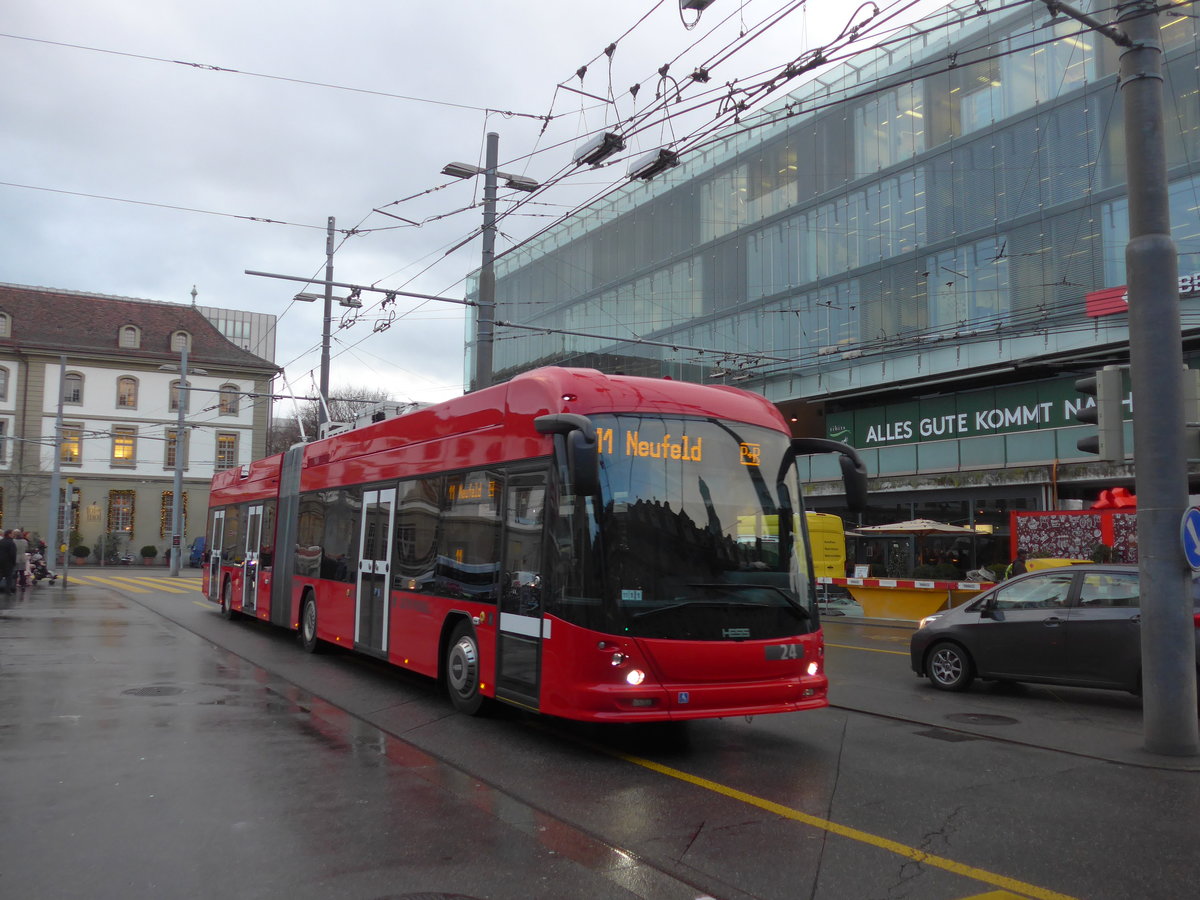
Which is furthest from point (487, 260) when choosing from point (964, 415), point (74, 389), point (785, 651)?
point (74, 389)

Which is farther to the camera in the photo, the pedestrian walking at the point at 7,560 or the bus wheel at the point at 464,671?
the pedestrian walking at the point at 7,560

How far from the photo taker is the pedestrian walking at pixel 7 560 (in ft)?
81.0

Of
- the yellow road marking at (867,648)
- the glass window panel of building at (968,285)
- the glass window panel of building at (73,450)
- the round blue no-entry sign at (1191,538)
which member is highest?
the glass window panel of building at (968,285)

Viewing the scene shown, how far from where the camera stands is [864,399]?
1356 inches

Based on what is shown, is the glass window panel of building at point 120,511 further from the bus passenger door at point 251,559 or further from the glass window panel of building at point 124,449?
the bus passenger door at point 251,559

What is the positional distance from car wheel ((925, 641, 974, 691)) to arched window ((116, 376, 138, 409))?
61.1 m

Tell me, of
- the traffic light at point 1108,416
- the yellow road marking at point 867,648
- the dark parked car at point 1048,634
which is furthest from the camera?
the yellow road marking at point 867,648

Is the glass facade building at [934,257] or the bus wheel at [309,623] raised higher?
the glass facade building at [934,257]

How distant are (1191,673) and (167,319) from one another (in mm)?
69042

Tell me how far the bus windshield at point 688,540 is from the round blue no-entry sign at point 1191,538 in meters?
3.06

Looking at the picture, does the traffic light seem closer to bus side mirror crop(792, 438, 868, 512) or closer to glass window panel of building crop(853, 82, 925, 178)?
bus side mirror crop(792, 438, 868, 512)

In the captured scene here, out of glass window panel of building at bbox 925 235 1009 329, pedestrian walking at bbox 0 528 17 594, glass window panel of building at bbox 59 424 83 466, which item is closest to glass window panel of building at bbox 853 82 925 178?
glass window panel of building at bbox 925 235 1009 329

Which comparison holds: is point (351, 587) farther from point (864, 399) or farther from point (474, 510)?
point (864, 399)

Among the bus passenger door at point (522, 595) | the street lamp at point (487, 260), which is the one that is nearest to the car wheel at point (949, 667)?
the bus passenger door at point (522, 595)
